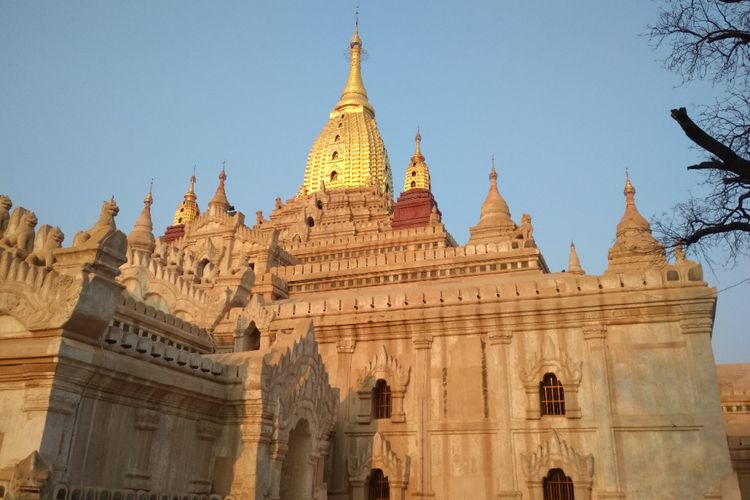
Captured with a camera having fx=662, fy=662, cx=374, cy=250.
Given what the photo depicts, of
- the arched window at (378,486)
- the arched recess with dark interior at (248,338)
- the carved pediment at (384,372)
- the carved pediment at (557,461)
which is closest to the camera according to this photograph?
the carved pediment at (557,461)

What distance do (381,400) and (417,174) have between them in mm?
45612

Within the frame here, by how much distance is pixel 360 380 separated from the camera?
25562 mm

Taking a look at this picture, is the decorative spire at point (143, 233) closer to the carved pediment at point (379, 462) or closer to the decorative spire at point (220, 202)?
the decorative spire at point (220, 202)

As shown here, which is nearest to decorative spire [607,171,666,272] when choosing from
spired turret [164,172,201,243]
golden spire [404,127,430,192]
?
golden spire [404,127,430,192]

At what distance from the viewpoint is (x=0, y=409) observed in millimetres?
13164

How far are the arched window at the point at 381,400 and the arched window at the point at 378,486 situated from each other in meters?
2.11

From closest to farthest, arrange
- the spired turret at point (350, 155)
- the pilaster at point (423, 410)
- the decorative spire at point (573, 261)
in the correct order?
the pilaster at point (423, 410) → the decorative spire at point (573, 261) → the spired turret at point (350, 155)

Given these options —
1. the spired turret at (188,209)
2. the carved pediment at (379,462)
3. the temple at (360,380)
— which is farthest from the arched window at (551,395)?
the spired turret at (188,209)

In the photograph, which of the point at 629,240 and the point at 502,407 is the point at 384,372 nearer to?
the point at 502,407

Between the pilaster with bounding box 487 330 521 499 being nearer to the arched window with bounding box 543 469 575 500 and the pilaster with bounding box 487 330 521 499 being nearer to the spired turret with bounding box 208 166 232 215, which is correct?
the arched window with bounding box 543 469 575 500

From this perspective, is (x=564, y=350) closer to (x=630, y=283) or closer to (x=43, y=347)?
(x=630, y=283)

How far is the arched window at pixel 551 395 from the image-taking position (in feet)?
75.5

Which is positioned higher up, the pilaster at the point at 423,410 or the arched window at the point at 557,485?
the pilaster at the point at 423,410

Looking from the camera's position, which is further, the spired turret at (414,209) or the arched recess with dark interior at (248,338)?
the spired turret at (414,209)
